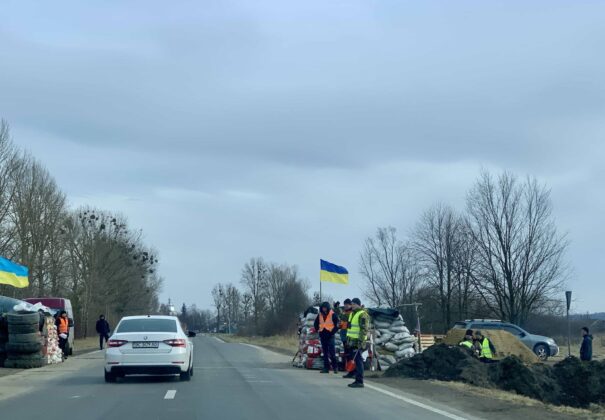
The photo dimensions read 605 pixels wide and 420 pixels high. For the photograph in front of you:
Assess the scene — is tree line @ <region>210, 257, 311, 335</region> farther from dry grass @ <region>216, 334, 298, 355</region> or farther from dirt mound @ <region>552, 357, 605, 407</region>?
dirt mound @ <region>552, 357, 605, 407</region>

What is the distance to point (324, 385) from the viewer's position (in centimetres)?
1875

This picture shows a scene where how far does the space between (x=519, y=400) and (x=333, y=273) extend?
1465 centimetres

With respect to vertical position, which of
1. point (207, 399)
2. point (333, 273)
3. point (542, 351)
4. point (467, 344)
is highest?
point (333, 273)

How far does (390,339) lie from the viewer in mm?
25344

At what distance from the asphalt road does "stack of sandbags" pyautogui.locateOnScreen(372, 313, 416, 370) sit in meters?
3.64

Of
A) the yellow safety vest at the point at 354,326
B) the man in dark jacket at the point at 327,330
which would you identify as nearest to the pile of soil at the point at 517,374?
the man in dark jacket at the point at 327,330

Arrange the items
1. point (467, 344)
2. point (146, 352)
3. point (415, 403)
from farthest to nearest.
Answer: point (467, 344)
point (146, 352)
point (415, 403)

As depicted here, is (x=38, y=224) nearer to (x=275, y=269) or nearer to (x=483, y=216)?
(x=483, y=216)

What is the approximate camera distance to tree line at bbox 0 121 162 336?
162 feet

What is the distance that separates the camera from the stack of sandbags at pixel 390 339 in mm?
25219

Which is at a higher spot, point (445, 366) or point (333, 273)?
point (333, 273)

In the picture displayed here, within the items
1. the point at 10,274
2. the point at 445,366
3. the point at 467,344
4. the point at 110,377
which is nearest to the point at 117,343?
the point at 110,377

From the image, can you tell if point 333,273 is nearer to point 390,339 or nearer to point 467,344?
point 390,339

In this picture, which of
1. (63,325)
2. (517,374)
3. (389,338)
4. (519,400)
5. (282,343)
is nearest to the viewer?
(519,400)
